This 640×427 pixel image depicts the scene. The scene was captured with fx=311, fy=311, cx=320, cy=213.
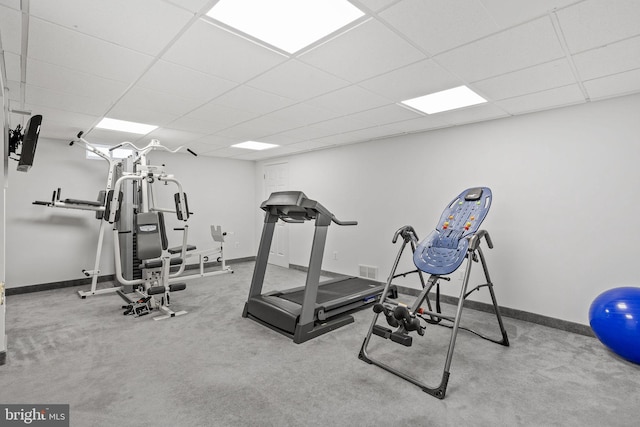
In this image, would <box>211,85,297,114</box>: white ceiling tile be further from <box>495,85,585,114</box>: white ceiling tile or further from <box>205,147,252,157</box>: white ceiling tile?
<box>205,147,252,157</box>: white ceiling tile

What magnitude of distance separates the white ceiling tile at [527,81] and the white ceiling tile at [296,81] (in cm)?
125

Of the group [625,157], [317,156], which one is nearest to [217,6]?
[625,157]

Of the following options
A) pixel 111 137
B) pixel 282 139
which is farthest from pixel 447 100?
pixel 111 137

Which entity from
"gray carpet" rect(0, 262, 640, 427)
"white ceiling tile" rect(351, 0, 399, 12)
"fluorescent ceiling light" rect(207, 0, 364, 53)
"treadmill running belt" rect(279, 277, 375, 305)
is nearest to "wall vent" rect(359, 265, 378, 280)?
"treadmill running belt" rect(279, 277, 375, 305)

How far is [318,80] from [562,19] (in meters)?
1.62

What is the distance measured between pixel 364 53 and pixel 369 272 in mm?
3624

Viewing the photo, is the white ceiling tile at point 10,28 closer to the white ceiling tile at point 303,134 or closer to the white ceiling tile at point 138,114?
the white ceiling tile at point 138,114

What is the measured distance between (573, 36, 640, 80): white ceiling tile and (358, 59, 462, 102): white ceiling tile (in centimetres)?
83

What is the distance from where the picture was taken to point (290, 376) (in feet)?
7.83

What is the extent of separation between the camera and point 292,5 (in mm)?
1657

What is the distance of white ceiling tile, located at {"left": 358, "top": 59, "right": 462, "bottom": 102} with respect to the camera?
7.89 feet

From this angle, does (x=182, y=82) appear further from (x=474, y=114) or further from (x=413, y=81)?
(x=474, y=114)

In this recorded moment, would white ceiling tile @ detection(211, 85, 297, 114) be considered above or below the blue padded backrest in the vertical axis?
above

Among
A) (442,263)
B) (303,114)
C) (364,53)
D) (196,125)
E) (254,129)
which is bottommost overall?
(442,263)
